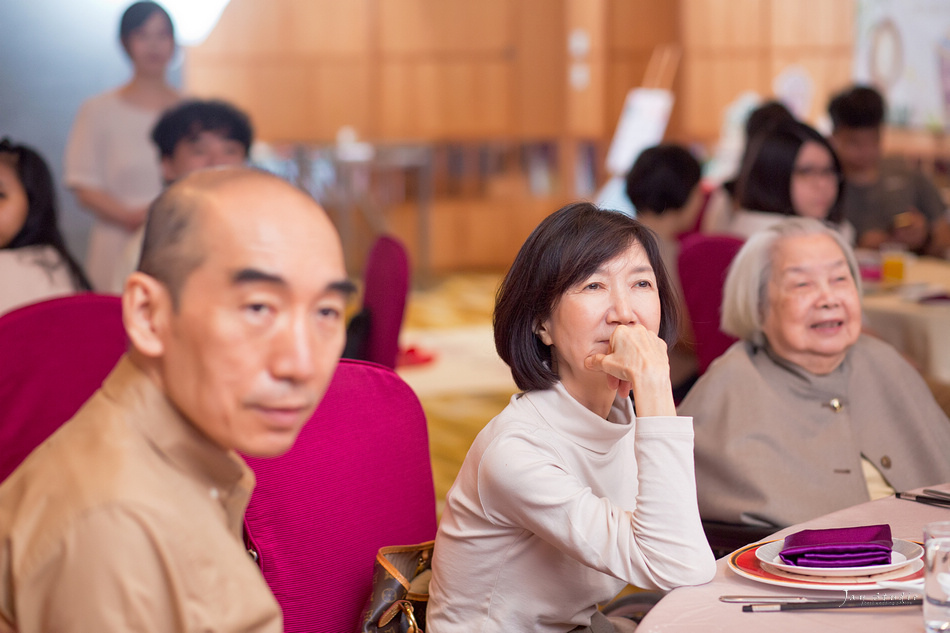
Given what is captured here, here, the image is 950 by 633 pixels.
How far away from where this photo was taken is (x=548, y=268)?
1.57 meters

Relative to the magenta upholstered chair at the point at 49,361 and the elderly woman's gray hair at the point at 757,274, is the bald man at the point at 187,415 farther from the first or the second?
the elderly woman's gray hair at the point at 757,274

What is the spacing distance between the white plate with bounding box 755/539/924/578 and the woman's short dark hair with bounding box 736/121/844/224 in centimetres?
243

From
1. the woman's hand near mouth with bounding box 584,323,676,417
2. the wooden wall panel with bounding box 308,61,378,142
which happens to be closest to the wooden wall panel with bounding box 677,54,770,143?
the wooden wall panel with bounding box 308,61,378,142

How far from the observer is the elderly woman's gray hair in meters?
2.26

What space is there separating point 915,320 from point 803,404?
5.26ft

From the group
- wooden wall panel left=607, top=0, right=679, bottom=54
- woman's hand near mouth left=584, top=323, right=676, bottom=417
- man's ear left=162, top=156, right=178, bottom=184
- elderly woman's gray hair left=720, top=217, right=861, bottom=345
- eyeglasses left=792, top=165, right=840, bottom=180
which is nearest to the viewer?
woman's hand near mouth left=584, top=323, right=676, bottom=417

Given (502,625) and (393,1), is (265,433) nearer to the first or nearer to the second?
(502,625)

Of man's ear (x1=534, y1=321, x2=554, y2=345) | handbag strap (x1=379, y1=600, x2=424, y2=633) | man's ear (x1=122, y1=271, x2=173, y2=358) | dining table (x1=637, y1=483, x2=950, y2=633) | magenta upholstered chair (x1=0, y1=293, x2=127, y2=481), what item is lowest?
A: handbag strap (x1=379, y1=600, x2=424, y2=633)

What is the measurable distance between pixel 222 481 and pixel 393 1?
1038 cm

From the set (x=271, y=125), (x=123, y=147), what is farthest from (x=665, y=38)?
(x=123, y=147)

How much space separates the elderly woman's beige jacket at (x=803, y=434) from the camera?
81.0 inches

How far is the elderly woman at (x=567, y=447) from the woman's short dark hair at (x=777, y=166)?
7.25ft

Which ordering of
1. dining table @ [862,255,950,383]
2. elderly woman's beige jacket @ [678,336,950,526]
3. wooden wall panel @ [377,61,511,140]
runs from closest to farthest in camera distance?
1. elderly woman's beige jacket @ [678,336,950,526]
2. dining table @ [862,255,950,383]
3. wooden wall panel @ [377,61,511,140]

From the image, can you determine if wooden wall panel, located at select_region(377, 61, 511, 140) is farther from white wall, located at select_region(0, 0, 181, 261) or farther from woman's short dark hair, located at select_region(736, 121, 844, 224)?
woman's short dark hair, located at select_region(736, 121, 844, 224)
